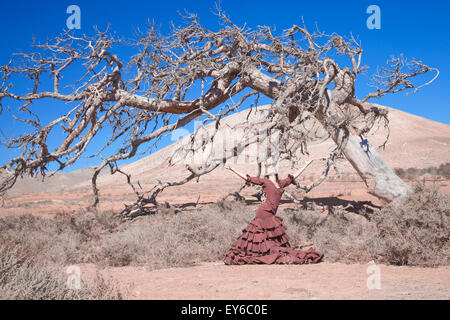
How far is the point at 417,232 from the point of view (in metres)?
5.98

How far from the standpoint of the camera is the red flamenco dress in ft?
19.7

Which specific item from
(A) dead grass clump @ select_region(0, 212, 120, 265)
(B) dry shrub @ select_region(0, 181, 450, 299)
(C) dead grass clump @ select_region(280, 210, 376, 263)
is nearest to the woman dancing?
(C) dead grass clump @ select_region(280, 210, 376, 263)

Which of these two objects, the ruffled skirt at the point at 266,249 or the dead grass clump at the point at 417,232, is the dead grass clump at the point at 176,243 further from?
the dead grass clump at the point at 417,232

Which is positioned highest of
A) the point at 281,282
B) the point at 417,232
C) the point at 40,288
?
the point at 417,232

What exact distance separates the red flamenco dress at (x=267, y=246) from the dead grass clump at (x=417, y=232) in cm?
120

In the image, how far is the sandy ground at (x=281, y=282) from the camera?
4.25 m

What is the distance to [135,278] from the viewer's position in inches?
215

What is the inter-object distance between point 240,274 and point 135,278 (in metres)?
1.56

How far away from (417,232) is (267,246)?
2.44 m

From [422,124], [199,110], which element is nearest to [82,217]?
[199,110]

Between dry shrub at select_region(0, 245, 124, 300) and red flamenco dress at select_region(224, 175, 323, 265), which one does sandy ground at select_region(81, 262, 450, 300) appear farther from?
dry shrub at select_region(0, 245, 124, 300)

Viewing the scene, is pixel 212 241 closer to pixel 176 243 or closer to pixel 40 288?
pixel 176 243

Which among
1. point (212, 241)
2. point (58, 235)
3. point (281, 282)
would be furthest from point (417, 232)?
point (58, 235)
